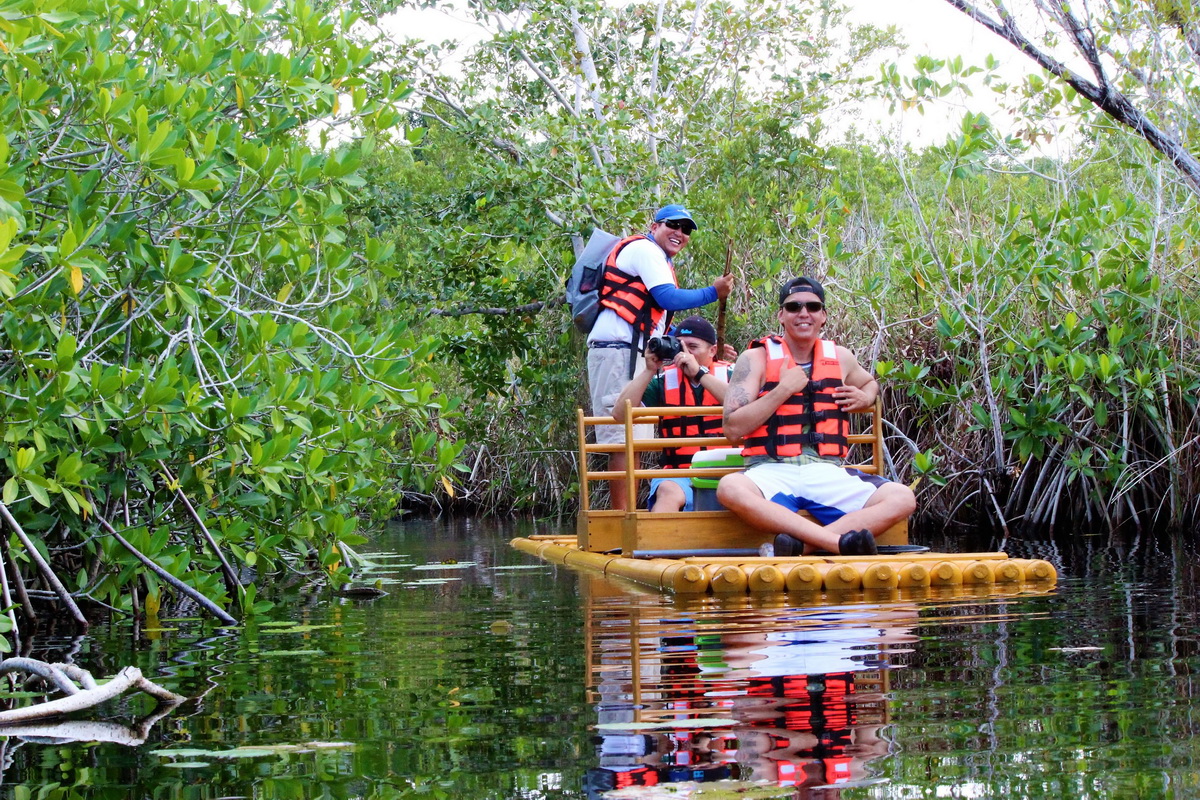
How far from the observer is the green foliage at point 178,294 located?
4.52 m

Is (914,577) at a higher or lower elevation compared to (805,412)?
lower

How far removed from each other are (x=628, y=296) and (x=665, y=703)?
5551 mm

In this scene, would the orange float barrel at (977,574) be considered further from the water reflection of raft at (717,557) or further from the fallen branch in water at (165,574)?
the fallen branch in water at (165,574)

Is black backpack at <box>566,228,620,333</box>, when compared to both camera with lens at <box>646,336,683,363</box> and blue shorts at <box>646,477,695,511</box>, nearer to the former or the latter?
camera with lens at <box>646,336,683,363</box>

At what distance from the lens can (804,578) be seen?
5480 millimetres

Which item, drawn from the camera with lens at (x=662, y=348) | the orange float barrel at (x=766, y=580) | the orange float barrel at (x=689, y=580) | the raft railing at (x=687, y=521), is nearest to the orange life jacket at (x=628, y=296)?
the camera with lens at (x=662, y=348)

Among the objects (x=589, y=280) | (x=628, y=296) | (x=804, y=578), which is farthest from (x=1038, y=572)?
(x=589, y=280)

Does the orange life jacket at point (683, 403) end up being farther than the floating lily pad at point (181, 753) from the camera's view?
Yes

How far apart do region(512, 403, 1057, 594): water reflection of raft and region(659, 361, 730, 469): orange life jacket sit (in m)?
0.15

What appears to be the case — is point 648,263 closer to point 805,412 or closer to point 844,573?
point 805,412

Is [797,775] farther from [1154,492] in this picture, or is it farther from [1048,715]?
[1154,492]

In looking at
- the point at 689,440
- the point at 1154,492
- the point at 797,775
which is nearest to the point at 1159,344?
the point at 1154,492

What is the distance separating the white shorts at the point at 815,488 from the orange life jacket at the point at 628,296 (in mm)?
2031

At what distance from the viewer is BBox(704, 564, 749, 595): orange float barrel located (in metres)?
5.49
